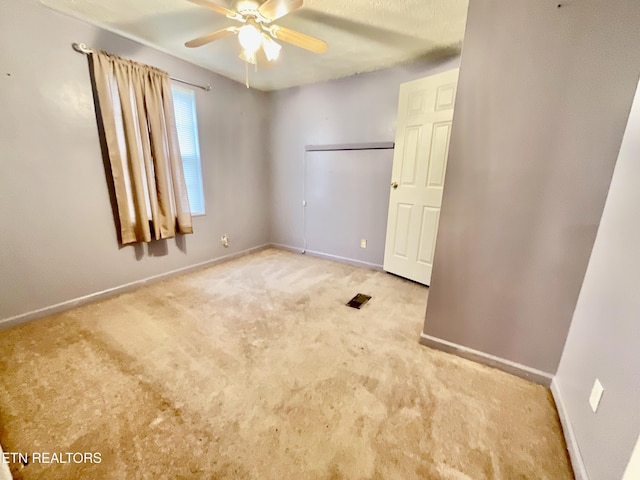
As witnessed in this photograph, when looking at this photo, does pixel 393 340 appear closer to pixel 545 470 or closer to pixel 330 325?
pixel 330 325


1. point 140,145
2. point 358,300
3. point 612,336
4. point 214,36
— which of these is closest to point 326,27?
point 214,36

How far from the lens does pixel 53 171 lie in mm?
1985

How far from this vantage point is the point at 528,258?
141cm

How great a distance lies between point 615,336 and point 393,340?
1.12 metres

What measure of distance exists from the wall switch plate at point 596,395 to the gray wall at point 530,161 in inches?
17.5

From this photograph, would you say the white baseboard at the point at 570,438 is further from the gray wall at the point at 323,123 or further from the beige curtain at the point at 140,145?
the beige curtain at the point at 140,145

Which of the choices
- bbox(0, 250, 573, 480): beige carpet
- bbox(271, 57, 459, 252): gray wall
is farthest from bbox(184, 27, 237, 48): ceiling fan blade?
bbox(0, 250, 573, 480): beige carpet

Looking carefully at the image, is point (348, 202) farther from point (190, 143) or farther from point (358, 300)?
point (190, 143)

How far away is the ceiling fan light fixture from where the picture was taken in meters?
1.59

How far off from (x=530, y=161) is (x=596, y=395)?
1.07 meters

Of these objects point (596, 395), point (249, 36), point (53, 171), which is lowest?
point (596, 395)

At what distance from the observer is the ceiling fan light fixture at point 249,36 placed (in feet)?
5.22

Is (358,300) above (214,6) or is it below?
below

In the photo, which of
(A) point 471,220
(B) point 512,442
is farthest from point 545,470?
(A) point 471,220
